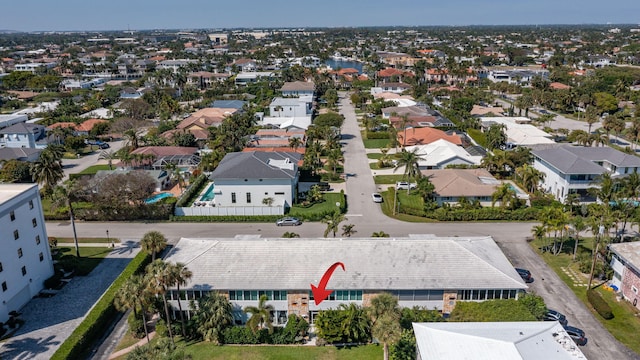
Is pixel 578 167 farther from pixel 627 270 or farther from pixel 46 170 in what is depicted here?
pixel 46 170

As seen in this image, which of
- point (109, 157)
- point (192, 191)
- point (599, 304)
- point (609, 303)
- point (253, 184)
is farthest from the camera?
point (109, 157)

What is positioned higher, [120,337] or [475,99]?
[475,99]

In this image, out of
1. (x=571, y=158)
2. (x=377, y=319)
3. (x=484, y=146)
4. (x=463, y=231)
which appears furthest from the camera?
(x=484, y=146)

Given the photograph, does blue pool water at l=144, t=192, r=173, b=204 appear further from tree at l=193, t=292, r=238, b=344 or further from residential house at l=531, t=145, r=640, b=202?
residential house at l=531, t=145, r=640, b=202

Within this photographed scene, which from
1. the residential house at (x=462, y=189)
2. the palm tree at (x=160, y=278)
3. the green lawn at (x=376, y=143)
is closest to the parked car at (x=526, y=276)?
the residential house at (x=462, y=189)

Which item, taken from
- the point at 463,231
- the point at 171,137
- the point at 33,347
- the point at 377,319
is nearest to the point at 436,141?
the point at 463,231

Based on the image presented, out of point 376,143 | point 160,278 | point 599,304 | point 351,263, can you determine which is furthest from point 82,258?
point 376,143

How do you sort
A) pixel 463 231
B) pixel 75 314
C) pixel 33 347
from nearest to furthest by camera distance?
pixel 33 347 < pixel 75 314 < pixel 463 231

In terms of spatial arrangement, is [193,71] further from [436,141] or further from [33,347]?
[33,347]
